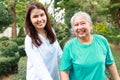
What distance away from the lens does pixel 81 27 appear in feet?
7.25

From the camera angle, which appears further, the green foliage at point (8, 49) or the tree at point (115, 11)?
the tree at point (115, 11)

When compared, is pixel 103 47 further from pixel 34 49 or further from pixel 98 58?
pixel 34 49

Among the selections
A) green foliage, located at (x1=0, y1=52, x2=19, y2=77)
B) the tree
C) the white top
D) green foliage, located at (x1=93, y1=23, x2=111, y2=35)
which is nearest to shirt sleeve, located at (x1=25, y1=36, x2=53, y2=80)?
the white top

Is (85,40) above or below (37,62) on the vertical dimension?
above

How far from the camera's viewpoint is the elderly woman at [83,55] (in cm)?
219

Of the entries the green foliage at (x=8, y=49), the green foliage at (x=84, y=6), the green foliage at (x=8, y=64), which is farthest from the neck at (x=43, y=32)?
the green foliage at (x=84, y=6)

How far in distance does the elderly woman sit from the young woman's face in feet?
0.95

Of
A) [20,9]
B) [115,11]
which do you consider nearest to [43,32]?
[115,11]

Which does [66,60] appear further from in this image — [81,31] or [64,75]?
[81,31]

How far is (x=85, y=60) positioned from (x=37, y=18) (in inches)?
21.6

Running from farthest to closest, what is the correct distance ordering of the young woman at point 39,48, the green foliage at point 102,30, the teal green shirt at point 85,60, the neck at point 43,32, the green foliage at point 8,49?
the green foliage at point 102,30
the green foliage at point 8,49
the neck at point 43,32
the young woman at point 39,48
the teal green shirt at point 85,60

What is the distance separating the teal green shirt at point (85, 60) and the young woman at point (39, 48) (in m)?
0.15

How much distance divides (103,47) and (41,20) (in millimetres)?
563

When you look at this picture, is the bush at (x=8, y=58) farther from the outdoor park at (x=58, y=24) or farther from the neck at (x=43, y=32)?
the neck at (x=43, y=32)
